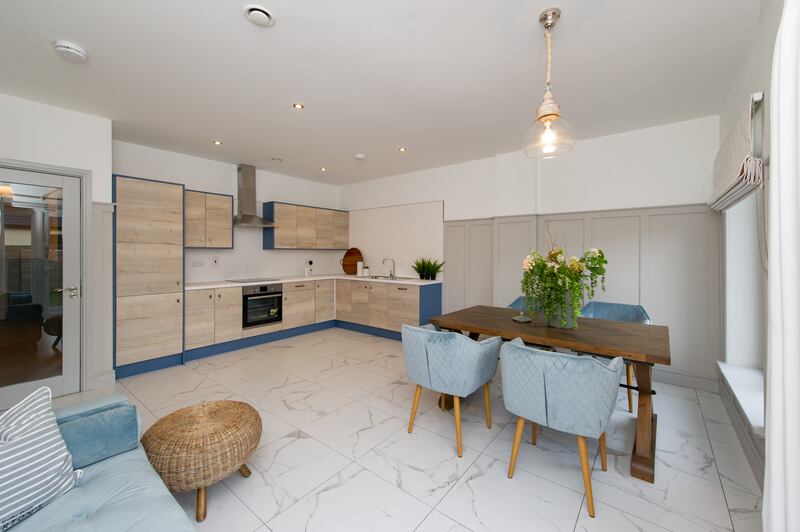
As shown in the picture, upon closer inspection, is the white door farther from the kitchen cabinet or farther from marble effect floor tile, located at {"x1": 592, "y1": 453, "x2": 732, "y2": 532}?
marble effect floor tile, located at {"x1": 592, "y1": 453, "x2": 732, "y2": 532}

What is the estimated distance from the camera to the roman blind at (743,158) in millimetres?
1869

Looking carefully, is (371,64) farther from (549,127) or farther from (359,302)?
(359,302)

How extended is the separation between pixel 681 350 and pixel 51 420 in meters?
4.76

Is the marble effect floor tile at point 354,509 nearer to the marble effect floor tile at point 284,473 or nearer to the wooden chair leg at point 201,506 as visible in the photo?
the marble effect floor tile at point 284,473

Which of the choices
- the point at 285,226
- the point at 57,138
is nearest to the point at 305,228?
the point at 285,226

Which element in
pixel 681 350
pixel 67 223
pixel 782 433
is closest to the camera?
pixel 782 433

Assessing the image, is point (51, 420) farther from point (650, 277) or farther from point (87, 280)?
point (650, 277)

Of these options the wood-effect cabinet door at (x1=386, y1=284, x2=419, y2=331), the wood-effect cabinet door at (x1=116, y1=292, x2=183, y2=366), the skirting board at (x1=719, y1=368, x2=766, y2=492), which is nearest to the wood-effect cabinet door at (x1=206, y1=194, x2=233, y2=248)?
the wood-effect cabinet door at (x1=116, y1=292, x2=183, y2=366)

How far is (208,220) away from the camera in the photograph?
14.5 ft

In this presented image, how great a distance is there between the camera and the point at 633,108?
119 inches

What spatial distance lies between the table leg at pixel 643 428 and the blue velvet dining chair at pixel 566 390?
376mm

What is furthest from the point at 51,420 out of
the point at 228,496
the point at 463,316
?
the point at 463,316

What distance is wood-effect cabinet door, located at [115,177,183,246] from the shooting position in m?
3.50

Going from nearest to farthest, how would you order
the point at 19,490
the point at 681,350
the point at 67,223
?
1. the point at 19,490
2. the point at 67,223
3. the point at 681,350
